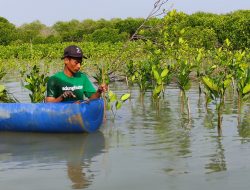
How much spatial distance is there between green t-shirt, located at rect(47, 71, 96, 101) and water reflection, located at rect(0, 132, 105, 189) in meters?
0.58

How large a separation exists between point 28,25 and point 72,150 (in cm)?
6549

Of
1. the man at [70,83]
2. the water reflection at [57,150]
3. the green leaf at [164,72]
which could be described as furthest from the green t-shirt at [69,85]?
the green leaf at [164,72]

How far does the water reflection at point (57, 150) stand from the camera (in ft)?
16.3

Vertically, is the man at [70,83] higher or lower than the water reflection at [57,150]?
higher

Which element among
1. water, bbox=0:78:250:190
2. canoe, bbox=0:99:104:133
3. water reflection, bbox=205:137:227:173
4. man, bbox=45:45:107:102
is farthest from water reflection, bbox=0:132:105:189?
water reflection, bbox=205:137:227:173

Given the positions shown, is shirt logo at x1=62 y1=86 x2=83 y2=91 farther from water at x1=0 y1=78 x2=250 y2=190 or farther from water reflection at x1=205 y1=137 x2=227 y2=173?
water reflection at x1=205 y1=137 x2=227 y2=173

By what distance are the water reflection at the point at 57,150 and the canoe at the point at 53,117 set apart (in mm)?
109

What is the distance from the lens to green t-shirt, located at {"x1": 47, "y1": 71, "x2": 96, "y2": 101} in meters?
6.75

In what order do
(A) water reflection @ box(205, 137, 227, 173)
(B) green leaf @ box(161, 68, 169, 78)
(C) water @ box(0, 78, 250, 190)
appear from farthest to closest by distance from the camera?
(B) green leaf @ box(161, 68, 169, 78) < (A) water reflection @ box(205, 137, 227, 173) < (C) water @ box(0, 78, 250, 190)

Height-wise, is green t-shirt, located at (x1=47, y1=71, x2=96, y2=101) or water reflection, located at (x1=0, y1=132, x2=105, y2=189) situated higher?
green t-shirt, located at (x1=47, y1=71, x2=96, y2=101)

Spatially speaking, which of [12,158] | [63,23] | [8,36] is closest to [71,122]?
[12,158]

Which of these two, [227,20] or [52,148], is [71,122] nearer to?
[52,148]

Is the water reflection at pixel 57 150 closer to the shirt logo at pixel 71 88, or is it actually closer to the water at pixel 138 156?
the water at pixel 138 156

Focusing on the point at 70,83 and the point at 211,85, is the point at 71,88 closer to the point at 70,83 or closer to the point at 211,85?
the point at 70,83
